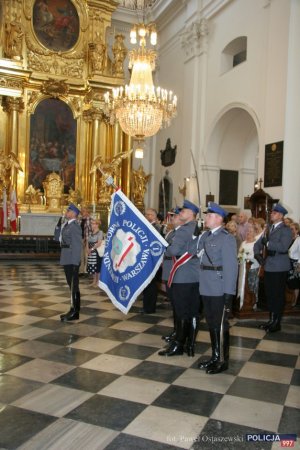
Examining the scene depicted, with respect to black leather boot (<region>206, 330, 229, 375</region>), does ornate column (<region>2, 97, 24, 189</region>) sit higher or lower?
higher

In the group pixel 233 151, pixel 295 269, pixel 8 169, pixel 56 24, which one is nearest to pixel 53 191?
pixel 8 169

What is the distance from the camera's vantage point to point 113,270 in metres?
5.35

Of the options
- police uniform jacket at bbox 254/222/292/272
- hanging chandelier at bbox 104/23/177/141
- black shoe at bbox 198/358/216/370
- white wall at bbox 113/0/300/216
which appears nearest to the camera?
black shoe at bbox 198/358/216/370

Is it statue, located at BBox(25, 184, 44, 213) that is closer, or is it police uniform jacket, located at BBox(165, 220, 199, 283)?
police uniform jacket, located at BBox(165, 220, 199, 283)

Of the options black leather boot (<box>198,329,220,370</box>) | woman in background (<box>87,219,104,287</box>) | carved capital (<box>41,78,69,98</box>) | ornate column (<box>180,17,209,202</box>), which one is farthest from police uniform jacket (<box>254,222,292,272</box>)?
carved capital (<box>41,78,69,98</box>)

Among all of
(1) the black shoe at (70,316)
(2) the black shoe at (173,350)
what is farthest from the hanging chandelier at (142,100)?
(2) the black shoe at (173,350)

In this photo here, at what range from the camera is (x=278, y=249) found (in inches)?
221

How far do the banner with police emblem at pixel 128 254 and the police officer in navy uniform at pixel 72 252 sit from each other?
57 cm

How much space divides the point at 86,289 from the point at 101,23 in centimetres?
1124

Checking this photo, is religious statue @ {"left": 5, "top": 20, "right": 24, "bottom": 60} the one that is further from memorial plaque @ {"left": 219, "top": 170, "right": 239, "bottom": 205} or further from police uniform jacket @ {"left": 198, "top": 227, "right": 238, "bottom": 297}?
police uniform jacket @ {"left": 198, "top": 227, "right": 238, "bottom": 297}

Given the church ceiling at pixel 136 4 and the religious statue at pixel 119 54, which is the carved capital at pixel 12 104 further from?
the church ceiling at pixel 136 4

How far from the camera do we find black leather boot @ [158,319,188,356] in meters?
4.53

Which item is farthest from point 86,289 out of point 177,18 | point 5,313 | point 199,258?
point 177,18

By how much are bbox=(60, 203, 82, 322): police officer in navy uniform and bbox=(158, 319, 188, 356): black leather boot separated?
68.7 inches
